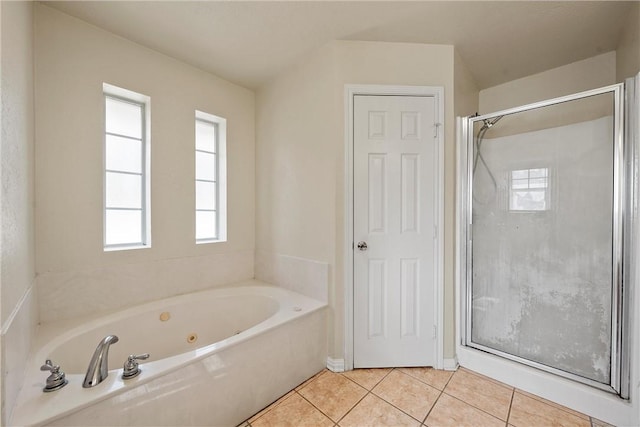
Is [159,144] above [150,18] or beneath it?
beneath

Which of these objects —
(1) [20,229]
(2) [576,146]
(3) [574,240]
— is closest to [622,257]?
(3) [574,240]

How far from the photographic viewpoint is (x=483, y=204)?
1.96m

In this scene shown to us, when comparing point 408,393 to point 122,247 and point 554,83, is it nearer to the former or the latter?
point 122,247

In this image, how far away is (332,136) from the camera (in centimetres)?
193

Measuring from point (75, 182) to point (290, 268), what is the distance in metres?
1.58

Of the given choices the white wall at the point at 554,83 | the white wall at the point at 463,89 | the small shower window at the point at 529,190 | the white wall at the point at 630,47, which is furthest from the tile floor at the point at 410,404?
the white wall at the point at 554,83

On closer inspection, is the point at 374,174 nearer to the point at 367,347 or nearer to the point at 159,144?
the point at 367,347

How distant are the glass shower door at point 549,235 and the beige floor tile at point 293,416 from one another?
1.24m

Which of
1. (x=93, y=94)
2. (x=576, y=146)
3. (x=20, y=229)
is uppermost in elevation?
(x=93, y=94)

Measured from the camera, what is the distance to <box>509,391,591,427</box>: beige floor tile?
4.70 feet

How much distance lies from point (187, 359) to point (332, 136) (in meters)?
1.61

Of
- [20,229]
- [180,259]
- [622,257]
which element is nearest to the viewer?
[20,229]

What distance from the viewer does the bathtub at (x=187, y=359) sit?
1038mm

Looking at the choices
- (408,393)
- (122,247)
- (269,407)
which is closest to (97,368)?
(269,407)
